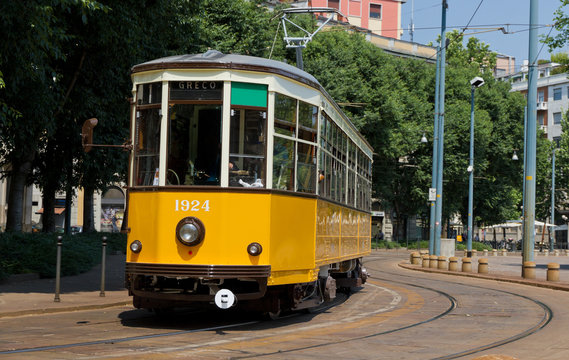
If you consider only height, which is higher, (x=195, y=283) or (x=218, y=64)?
(x=218, y=64)

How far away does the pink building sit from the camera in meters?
88.9

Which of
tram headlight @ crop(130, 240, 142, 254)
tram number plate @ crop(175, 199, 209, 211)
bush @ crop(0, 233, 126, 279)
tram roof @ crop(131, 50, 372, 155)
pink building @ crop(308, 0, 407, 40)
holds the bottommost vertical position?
bush @ crop(0, 233, 126, 279)

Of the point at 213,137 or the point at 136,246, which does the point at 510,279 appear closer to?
the point at 213,137

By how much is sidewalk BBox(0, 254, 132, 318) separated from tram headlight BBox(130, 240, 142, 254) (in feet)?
7.85

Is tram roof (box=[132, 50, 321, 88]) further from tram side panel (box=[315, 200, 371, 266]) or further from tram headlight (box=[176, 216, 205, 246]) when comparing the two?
tram side panel (box=[315, 200, 371, 266])

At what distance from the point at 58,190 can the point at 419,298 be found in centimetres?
1681

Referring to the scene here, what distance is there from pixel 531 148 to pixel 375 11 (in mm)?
67438

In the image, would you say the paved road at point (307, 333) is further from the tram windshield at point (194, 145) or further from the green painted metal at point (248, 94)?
the green painted metal at point (248, 94)

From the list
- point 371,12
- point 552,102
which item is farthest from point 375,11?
point 552,102

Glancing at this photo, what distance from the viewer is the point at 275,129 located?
10844 millimetres

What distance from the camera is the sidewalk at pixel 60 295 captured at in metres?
12.7

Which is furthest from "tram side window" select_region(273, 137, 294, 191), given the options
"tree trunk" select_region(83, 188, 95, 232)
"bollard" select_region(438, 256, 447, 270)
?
"tree trunk" select_region(83, 188, 95, 232)

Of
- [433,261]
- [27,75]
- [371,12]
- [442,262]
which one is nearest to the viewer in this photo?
[27,75]

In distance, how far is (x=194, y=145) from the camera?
421 inches
